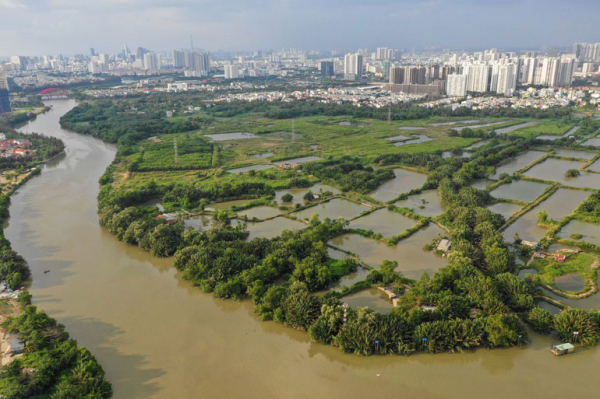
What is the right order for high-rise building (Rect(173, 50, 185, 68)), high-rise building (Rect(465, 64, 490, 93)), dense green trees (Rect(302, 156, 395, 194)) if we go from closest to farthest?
dense green trees (Rect(302, 156, 395, 194)), high-rise building (Rect(465, 64, 490, 93)), high-rise building (Rect(173, 50, 185, 68))

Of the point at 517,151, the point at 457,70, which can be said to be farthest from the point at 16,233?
the point at 457,70

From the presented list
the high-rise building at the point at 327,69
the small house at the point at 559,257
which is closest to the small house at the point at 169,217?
the small house at the point at 559,257

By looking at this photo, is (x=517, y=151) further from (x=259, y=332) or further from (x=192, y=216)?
(x=259, y=332)

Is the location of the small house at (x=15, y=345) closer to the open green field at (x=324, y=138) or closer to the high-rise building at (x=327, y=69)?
the open green field at (x=324, y=138)

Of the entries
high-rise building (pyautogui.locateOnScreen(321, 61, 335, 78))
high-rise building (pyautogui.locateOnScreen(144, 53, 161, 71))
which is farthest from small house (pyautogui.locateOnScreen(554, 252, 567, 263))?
high-rise building (pyautogui.locateOnScreen(144, 53, 161, 71))

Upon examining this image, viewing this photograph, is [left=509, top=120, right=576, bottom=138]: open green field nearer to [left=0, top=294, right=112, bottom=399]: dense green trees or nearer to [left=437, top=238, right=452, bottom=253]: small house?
[left=437, top=238, right=452, bottom=253]: small house

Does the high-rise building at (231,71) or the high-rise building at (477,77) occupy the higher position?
the high-rise building at (231,71)

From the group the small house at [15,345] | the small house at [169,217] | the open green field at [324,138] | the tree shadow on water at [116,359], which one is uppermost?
the open green field at [324,138]
